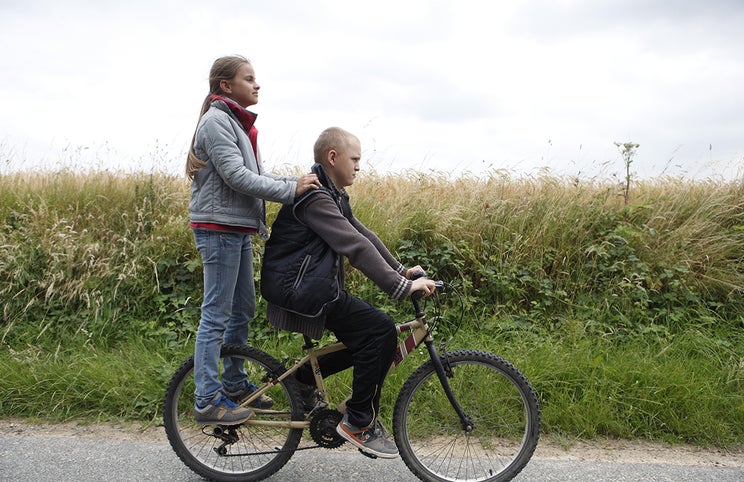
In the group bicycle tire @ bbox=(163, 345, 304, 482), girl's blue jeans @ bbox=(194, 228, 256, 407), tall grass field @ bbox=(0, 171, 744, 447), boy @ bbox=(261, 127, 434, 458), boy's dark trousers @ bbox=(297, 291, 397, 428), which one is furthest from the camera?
tall grass field @ bbox=(0, 171, 744, 447)

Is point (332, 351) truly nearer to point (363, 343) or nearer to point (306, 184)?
point (363, 343)

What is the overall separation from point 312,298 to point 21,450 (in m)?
2.45

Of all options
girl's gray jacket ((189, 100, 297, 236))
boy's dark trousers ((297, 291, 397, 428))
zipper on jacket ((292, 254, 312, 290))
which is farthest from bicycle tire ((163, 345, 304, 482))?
girl's gray jacket ((189, 100, 297, 236))

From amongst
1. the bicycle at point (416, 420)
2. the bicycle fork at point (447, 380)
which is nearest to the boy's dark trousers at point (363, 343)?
the bicycle at point (416, 420)

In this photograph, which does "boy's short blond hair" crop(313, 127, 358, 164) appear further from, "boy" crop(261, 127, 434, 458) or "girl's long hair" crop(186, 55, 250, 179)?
"girl's long hair" crop(186, 55, 250, 179)

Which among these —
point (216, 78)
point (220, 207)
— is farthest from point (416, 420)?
point (216, 78)

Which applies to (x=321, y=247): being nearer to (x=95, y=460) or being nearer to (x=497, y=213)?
(x=95, y=460)

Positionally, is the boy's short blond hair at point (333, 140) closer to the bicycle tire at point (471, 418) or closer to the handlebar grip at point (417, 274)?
the handlebar grip at point (417, 274)

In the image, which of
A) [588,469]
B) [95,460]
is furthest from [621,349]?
[95,460]

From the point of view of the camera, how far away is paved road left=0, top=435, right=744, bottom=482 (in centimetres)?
356

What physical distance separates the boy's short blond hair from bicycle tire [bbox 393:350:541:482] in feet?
4.49

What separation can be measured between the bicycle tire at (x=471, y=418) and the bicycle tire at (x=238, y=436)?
0.70 meters

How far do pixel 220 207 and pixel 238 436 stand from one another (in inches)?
56.6

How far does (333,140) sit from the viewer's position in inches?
131
